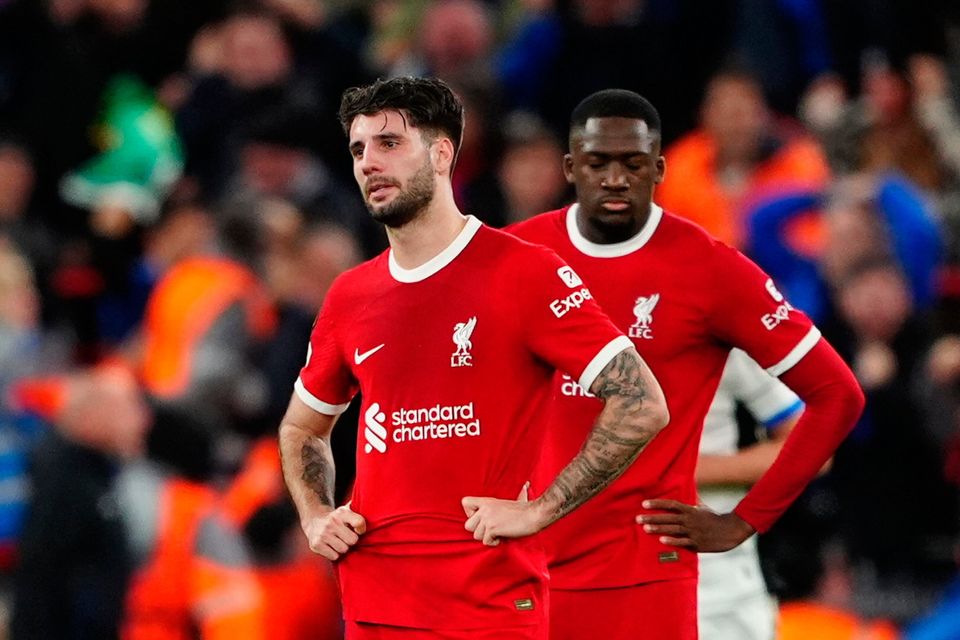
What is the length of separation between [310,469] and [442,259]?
770mm

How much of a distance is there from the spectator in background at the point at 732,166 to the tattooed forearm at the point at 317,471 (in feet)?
15.0

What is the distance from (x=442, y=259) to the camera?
5254 millimetres

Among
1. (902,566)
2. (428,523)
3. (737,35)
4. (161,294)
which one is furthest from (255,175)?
(428,523)

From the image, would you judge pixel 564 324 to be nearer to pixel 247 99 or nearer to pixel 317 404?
pixel 317 404

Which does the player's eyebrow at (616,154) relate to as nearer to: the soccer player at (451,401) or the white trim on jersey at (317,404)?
the soccer player at (451,401)

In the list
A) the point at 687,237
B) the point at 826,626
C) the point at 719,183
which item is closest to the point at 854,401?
the point at 687,237

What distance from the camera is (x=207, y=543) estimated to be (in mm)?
8398

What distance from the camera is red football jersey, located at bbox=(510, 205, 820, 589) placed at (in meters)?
5.81

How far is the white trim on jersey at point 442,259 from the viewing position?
525 cm

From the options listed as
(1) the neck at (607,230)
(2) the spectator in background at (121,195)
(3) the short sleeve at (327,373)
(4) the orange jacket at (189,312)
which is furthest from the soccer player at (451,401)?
(2) the spectator in background at (121,195)

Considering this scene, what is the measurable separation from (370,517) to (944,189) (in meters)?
6.07

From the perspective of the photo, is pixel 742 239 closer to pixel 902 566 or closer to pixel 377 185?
pixel 902 566

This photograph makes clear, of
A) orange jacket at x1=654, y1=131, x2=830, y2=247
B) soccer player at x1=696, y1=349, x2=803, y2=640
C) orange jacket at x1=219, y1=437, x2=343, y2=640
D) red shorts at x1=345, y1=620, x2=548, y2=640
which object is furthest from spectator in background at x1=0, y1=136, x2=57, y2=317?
red shorts at x1=345, y1=620, x2=548, y2=640

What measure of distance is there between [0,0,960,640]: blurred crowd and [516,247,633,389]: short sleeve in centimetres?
275
